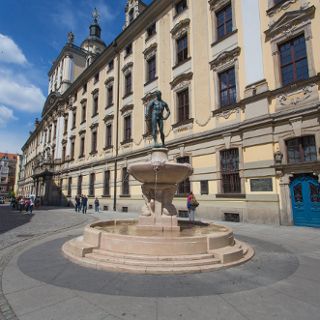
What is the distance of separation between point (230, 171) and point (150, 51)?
41.1 feet

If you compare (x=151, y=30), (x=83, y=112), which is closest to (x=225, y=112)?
(x=151, y=30)

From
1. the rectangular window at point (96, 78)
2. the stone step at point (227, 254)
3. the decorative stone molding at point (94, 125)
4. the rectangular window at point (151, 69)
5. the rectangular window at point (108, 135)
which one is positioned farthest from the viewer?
the rectangular window at point (96, 78)

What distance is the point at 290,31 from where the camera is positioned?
1167cm

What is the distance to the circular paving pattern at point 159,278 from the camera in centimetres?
384

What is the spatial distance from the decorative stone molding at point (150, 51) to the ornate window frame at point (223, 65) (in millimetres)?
6610

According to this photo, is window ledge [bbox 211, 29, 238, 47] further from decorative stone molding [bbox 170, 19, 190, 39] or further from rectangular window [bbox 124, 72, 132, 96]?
rectangular window [bbox 124, 72, 132, 96]

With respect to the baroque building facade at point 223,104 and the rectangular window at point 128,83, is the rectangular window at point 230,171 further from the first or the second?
the rectangular window at point 128,83

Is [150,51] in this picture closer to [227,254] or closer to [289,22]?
[289,22]

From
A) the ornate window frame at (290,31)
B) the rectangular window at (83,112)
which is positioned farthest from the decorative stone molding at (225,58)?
the rectangular window at (83,112)

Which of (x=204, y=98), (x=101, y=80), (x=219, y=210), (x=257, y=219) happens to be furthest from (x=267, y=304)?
(x=101, y=80)

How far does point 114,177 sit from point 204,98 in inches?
431

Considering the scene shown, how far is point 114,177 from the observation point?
2192 cm

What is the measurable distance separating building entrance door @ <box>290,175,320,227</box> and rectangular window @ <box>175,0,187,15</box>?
1421 centimetres

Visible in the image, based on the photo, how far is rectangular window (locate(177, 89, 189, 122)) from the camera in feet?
54.2
